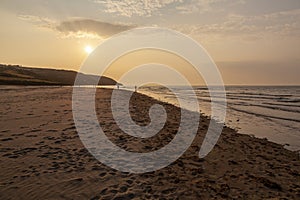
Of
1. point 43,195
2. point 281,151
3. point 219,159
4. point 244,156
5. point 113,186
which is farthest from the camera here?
point 281,151

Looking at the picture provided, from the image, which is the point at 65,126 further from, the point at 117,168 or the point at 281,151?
the point at 281,151

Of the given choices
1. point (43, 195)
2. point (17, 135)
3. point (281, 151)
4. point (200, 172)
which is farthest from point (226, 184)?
point (17, 135)

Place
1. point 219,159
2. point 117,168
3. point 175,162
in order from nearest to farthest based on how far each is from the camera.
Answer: point 117,168 < point 175,162 < point 219,159

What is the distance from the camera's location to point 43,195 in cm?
570

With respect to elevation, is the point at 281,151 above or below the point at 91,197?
above

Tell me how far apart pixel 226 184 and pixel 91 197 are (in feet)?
12.6

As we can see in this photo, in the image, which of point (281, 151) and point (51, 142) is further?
point (281, 151)

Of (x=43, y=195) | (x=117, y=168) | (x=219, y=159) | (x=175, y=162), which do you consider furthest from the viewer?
(x=219, y=159)

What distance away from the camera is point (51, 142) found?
32.3ft

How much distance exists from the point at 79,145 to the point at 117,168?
109 inches

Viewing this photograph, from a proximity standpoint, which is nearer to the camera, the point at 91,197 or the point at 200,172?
the point at 91,197

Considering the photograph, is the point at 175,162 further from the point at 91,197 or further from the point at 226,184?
the point at 91,197

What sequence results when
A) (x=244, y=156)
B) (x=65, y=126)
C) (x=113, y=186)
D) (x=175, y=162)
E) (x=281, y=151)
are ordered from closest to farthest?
(x=113, y=186), (x=175, y=162), (x=244, y=156), (x=281, y=151), (x=65, y=126)

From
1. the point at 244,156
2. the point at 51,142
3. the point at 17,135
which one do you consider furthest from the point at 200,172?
the point at 17,135
